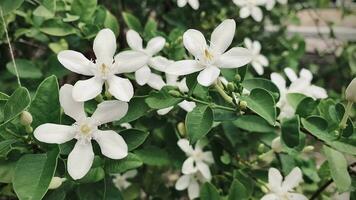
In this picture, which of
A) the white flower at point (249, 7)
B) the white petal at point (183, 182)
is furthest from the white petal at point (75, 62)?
the white flower at point (249, 7)

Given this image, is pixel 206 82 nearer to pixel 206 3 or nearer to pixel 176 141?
pixel 176 141

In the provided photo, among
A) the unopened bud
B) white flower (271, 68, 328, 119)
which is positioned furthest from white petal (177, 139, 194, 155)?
the unopened bud

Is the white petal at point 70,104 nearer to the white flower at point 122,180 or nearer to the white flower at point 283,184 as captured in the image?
the white flower at point 283,184

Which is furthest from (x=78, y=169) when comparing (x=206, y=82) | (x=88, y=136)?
(x=206, y=82)

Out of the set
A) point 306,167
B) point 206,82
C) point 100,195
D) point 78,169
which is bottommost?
point 306,167

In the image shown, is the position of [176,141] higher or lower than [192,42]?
lower

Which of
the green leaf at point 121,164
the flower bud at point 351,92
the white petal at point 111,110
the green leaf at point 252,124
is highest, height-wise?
the flower bud at point 351,92
